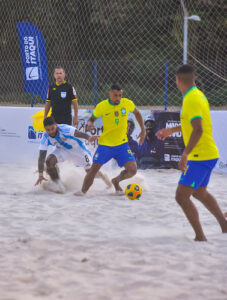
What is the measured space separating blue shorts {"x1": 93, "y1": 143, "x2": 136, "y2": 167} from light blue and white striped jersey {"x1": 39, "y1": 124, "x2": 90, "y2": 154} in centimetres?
44

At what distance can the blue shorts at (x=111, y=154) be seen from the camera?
6258 millimetres

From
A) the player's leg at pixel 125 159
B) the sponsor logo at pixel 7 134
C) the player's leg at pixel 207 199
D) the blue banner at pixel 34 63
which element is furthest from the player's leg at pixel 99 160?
the blue banner at pixel 34 63

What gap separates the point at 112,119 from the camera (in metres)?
6.23

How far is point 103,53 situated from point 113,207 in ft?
69.7

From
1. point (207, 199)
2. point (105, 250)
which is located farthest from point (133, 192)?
point (105, 250)

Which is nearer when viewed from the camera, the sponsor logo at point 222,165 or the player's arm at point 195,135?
the player's arm at point 195,135

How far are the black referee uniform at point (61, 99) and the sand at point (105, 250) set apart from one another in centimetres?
168

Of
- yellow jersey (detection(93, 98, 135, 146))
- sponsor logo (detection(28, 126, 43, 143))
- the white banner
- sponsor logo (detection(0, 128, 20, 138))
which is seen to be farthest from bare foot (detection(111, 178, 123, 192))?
sponsor logo (detection(0, 128, 20, 138))

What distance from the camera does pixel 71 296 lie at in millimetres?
2902

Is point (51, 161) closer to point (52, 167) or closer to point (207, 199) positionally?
point (52, 167)

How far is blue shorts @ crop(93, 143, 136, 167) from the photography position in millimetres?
6258

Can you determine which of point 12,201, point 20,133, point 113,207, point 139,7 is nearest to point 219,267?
point 113,207

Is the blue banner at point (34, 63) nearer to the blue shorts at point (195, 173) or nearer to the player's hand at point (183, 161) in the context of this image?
the blue shorts at point (195, 173)

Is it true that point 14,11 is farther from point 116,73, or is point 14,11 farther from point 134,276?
point 134,276
